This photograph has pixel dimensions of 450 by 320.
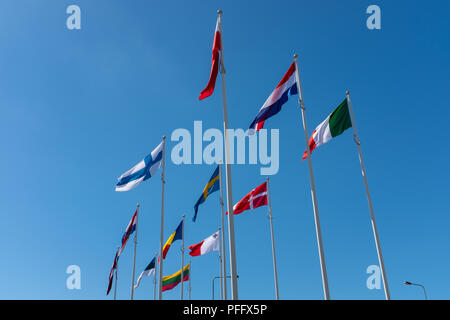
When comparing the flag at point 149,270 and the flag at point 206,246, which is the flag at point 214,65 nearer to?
the flag at point 206,246

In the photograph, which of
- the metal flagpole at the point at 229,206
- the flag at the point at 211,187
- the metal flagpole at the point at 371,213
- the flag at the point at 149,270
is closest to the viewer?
the metal flagpole at the point at 229,206

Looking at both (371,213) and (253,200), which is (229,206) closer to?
(371,213)

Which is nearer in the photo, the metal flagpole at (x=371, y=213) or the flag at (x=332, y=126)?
the metal flagpole at (x=371, y=213)

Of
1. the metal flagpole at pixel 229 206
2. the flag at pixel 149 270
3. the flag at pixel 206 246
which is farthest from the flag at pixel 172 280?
the metal flagpole at pixel 229 206

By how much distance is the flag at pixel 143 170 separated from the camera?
2281 cm

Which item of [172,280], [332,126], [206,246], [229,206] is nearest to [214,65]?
[229,206]

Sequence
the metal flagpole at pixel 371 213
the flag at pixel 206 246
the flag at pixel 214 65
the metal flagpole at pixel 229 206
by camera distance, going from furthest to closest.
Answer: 1. the flag at pixel 206 246
2. the metal flagpole at pixel 371 213
3. the flag at pixel 214 65
4. the metal flagpole at pixel 229 206

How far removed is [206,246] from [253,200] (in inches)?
299

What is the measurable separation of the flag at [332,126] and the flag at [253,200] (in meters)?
7.05

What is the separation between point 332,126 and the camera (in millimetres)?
18156

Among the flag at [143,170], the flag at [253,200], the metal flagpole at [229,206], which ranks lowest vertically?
the metal flagpole at [229,206]
